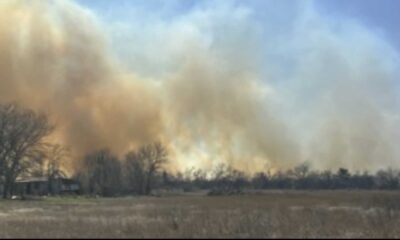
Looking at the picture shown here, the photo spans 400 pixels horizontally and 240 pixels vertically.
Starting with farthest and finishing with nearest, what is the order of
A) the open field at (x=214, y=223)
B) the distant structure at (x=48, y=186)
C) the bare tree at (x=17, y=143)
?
1. the distant structure at (x=48, y=186)
2. the bare tree at (x=17, y=143)
3. the open field at (x=214, y=223)

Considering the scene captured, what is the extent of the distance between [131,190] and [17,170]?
52575 mm

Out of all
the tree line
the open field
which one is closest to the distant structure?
the tree line

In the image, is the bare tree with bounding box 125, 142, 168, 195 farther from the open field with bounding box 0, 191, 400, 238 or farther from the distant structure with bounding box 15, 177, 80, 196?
the open field with bounding box 0, 191, 400, 238

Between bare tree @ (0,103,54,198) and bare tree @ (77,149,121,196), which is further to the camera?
bare tree @ (77,149,121,196)

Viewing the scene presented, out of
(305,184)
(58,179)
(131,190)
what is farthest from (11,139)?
(305,184)

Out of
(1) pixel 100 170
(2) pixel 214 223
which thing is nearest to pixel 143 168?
(1) pixel 100 170

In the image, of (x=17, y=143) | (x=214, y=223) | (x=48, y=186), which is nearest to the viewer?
(x=214, y=223)

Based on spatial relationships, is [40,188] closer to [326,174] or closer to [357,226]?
[326,174]

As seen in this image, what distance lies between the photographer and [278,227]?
26.1 metres

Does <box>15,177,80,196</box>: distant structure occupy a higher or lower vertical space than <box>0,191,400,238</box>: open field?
higher

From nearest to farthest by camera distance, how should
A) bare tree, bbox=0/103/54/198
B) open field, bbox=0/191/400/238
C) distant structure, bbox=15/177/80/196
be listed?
1. open field, bbox=0/191/400/238
2. bare tree, bbox=0/103/54/198
3. distant structure, bbox=15/177/80/196

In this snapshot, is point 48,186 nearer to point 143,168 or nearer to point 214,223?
point 143,168

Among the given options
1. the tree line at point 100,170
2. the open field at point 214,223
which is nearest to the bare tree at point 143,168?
the tree line at point 100,170

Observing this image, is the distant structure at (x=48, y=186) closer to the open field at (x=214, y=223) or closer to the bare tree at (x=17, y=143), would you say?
the bare tree at (x=17, y=143)
